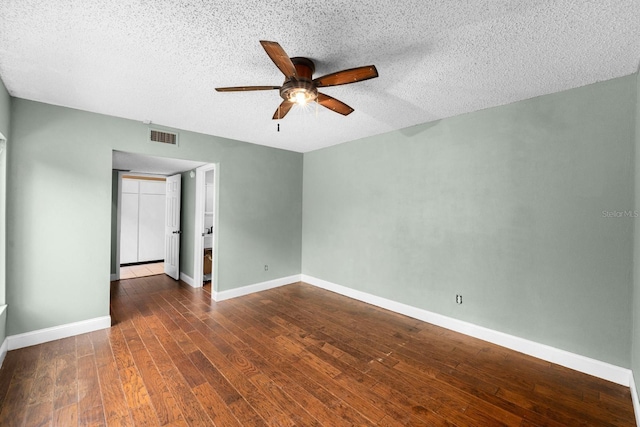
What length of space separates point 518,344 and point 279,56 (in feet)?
11.2

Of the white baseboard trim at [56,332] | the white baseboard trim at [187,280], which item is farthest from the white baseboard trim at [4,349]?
the white baseboard trim at [187,280]

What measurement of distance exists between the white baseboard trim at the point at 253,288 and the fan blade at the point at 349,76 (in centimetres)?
350

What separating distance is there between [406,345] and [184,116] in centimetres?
367

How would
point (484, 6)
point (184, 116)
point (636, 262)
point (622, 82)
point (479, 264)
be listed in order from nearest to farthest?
point (484, 6) < point (636, 262) < point (622, 82) < point (479, 264) < point (184, 116)


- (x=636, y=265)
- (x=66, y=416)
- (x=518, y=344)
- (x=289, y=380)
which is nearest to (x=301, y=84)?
(x=289, y=380)

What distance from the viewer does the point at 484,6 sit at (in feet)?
4.93

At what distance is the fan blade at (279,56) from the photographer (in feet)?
4.79

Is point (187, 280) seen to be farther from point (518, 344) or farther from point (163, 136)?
point (518, 344)

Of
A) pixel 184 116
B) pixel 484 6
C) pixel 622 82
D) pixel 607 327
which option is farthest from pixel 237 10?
pixel 607 327

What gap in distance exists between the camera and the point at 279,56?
1578mm

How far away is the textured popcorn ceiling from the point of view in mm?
1539

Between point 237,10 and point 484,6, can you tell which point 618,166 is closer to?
point 484,6

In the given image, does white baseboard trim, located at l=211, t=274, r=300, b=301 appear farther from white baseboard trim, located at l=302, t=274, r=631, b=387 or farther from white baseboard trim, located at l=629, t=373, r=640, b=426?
white baseboard trim, located at l=629, t=373, r=640, b=426

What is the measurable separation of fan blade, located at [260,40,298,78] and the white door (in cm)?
437
